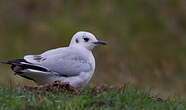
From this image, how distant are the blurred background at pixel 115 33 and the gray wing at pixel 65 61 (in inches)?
181

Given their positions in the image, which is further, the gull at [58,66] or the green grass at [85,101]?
the gull at [58,66]

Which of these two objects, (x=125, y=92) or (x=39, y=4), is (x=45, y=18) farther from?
(x=125, y=92)

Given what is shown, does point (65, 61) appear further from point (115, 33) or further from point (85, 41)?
point (115, 33)

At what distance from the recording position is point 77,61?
9047 mm

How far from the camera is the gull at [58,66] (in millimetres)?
8406

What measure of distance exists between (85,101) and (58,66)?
5.10ft

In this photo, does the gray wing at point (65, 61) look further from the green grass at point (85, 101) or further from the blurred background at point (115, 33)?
the blurred background at point (115, 33)

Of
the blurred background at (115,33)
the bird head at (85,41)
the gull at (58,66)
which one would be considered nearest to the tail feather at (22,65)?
the gull at (58,66)

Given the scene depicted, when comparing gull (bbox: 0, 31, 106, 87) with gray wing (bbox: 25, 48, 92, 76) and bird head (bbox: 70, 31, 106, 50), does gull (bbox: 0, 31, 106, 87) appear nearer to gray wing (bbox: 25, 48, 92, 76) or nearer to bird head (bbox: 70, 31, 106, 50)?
gray wing (bbox: 25, 48, 92, 76)

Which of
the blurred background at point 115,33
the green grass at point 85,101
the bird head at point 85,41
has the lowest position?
the green grass at point 85,101

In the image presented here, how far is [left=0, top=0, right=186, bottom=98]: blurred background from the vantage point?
47.6 ft

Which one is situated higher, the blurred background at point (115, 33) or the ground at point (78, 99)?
the blurred background at point (115, 33)

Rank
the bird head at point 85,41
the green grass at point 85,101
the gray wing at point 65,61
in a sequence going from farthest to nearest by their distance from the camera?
the bird head at point 85,41 < the gray wing at point 65,61 < the green grass at point 85,101

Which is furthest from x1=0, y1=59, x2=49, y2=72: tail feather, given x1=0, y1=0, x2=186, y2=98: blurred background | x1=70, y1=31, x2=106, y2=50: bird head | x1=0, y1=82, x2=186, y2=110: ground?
x1=0, y1=0, x2=186, y2=98: blurred background
